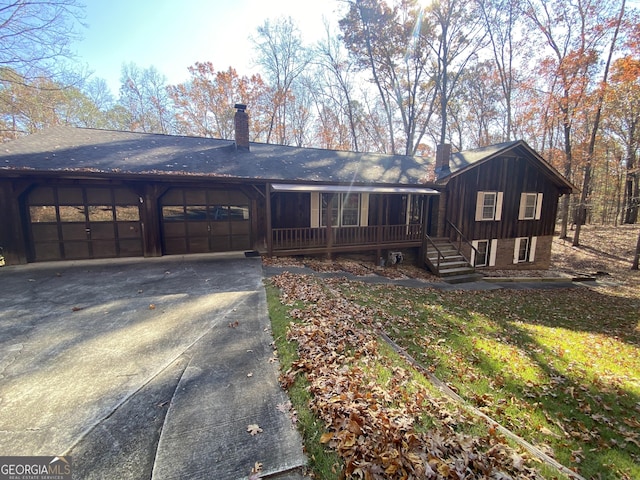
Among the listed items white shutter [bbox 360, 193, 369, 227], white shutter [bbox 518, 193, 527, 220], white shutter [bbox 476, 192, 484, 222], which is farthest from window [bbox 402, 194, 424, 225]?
white shutter [bbox 518, 193, 527, 220]

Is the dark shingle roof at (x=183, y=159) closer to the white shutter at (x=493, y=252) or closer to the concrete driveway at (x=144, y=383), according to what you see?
the concrete driveway at (x=144, y=383)

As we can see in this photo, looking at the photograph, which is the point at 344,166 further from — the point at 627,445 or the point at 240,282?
the point at 627,445

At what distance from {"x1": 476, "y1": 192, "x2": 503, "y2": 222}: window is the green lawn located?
6.03 metres

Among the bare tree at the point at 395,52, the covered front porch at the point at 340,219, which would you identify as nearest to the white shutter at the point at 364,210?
the covered front porch at the point at 340,219

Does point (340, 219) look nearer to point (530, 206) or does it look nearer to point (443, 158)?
point (443, 158)

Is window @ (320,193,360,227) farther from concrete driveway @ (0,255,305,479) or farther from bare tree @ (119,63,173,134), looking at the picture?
bare tree @ (119,63,173,134)

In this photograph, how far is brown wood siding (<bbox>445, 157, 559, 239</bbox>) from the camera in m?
14.0

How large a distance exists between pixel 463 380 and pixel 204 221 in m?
9.93

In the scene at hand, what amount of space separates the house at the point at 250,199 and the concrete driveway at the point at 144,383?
3.46 metres

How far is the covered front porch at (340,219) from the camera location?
11047 mm

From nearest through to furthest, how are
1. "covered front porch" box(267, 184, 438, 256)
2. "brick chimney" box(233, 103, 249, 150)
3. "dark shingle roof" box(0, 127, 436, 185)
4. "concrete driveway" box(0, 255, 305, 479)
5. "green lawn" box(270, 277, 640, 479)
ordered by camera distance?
1. "concrete driveway" box(0, 255, 305, 479)
2. "green lawn" box(270, 277, 640, 479)
3. "dark shingle roof" box(0, 127, 436, 185)
4. "covered front porch" box(267, 184, 438, 256)
5. "brick chimney" box(233, 103, 249, 150)

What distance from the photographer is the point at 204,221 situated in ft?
35.9

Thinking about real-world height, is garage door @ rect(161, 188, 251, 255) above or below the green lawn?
above

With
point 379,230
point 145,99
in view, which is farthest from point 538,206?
point 145,99
